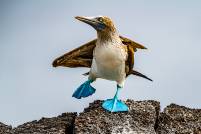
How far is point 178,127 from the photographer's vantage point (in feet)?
19.9

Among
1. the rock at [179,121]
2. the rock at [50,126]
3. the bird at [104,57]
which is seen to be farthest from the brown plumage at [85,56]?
the rock at [50,126]

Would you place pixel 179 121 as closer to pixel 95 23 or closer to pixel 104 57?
pixel 104 57

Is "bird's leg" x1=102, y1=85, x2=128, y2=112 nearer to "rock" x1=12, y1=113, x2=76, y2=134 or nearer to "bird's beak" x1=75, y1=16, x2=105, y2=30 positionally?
"rock" x1=12, y1=113, x2=76, y2=134

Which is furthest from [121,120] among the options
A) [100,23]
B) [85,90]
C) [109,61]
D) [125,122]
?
[100,23]

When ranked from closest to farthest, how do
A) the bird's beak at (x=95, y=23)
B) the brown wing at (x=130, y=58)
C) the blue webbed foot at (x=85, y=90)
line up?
1. the bird's beak at (x=95, y=23)
2. the brown wing at (x=130, y=58)
3. the blue webbed foot at (x=85, y=90)

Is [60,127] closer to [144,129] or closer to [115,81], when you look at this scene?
[144,129]

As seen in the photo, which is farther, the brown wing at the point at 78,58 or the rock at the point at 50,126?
the brown wing at the point at 78,58

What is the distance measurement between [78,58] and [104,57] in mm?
536

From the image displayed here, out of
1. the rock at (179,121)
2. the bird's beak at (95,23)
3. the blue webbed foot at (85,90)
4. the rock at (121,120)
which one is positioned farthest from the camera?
the blue webbed foot at (85,90)

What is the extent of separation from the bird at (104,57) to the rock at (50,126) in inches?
20.1

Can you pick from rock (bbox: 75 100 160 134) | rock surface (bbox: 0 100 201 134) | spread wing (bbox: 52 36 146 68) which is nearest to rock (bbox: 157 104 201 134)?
rock surface (bbox: 0 100 201 134)

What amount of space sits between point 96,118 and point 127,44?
4.81ft

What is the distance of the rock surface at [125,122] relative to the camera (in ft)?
19.4

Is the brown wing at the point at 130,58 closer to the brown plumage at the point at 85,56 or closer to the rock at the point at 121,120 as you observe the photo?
the brown plumage at the point at 85,56
